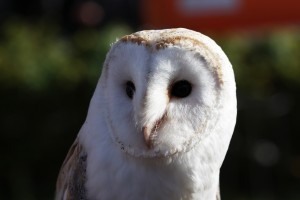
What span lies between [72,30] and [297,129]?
5022 millimetres

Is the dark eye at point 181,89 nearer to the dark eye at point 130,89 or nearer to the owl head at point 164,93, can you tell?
the owl head at point 164,93

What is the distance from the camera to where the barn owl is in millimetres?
3166

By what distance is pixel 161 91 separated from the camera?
3.14 m

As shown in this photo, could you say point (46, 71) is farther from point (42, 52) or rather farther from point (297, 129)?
point (297, 129)

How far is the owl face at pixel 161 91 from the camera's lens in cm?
315

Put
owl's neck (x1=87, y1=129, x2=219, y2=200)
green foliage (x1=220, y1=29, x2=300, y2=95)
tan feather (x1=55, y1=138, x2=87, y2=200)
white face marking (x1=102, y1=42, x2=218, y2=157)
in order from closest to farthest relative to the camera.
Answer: white face marking (x1=102, y1=42, x2=218, y2=157), owl's neck (x1=87, y1=129, x2=219, y2=200), tan feather (x1=55, y1=138, x2=87, y2=200), green foliage (x1=220, y1=29, x2=300, y2=95)

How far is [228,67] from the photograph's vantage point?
132 inches

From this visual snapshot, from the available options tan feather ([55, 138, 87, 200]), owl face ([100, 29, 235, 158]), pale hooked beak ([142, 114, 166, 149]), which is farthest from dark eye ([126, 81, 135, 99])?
tan feather ([55, 138, 87, 200])

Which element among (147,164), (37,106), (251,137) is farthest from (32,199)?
(147,164)

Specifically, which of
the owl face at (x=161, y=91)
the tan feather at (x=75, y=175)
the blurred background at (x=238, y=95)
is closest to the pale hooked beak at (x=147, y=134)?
the owl face at (x=161, y=91)

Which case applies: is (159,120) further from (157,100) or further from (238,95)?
(238,95)

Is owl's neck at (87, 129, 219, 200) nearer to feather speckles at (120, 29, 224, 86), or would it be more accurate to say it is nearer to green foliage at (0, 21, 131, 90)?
feather speckles at (120, 29, 224, 86)

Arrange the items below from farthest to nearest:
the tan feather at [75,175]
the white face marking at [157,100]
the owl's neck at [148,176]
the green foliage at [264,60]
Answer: the green foliage at [264,60]
the tan feather at [75,175]
the owl's neck at [148,176]
the white face marking at [157,100]

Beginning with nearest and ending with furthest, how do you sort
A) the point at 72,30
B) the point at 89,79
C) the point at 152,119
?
the point at 152,119
the point at 89,79
the point at 72,30
